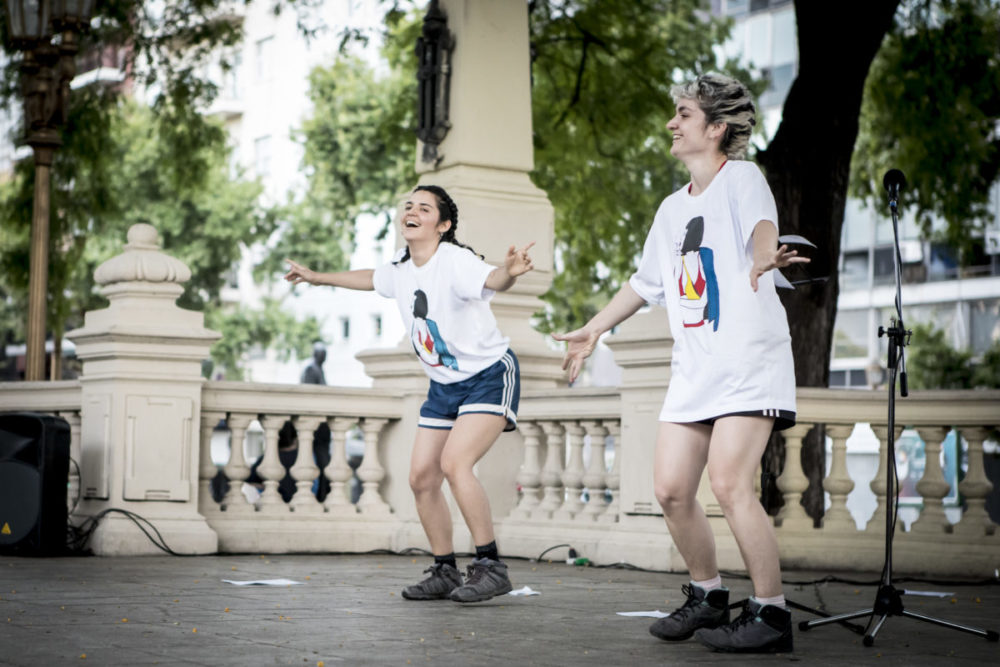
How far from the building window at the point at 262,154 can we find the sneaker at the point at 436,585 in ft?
178

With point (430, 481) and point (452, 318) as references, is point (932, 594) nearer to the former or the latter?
point (430, 481)

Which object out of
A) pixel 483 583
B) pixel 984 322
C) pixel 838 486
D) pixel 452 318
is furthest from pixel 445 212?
pixel 984 322

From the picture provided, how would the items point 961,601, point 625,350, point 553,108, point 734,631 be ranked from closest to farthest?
point 734,631, point 961,601, point 625,350, point 553,108

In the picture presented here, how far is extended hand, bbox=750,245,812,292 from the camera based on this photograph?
536 centimetres

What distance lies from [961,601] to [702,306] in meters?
3.05

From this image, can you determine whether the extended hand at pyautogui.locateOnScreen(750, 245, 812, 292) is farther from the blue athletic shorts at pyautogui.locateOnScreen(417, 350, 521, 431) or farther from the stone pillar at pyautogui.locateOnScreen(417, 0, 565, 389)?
the stone pillar at pyautogui.locateOnScreen(417, 0, 565, 389)

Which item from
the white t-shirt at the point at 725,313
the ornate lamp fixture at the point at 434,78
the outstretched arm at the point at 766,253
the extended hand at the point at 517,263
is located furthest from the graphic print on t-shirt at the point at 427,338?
the ornate lamp fixture at the point at 434,78

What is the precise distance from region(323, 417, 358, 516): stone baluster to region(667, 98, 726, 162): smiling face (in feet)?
17.7

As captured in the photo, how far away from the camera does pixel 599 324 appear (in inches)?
238

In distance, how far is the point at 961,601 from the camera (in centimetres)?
790

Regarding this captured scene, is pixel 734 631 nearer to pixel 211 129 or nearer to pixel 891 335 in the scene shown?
pixel 891 335

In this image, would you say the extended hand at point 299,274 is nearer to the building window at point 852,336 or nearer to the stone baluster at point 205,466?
the stone baluster at point 205,466

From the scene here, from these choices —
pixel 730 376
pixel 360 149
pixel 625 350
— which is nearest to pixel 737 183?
pixel 730 376

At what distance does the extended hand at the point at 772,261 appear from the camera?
17.6ft
